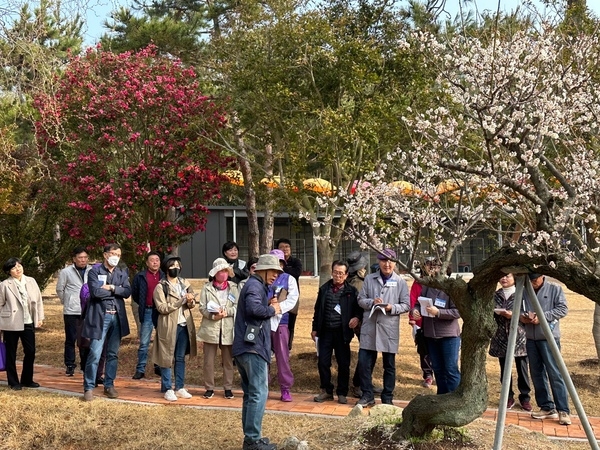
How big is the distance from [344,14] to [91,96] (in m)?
3.99

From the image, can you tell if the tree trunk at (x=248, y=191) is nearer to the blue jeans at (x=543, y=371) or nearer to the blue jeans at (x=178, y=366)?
the blue jeans at (x=178, y=366)

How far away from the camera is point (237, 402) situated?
773 cm

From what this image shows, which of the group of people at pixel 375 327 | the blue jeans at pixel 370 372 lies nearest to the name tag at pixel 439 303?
the group of people at pixel 375 327

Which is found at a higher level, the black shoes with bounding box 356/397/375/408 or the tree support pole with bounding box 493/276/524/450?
the tree support pole with bounding box 493/276/524/450

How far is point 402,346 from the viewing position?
11.1 m

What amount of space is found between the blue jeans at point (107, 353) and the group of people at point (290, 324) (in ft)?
0.04

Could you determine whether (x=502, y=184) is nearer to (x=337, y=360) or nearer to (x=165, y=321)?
(x=337, y=360)

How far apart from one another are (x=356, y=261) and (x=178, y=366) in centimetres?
263

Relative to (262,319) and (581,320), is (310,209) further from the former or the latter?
(581,320)

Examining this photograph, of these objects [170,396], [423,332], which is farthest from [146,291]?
[423,332]

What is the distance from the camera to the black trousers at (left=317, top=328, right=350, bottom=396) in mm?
7875

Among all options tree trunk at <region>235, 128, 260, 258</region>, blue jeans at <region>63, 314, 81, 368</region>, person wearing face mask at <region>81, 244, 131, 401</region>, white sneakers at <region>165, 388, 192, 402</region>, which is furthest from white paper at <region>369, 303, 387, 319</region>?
blue jeans at <region>63, 314, 81, 368</region>

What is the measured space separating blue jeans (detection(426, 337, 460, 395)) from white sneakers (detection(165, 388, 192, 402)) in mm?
2791

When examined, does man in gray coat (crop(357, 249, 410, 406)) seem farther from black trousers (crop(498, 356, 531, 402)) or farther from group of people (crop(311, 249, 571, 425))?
black trousers (crop(498, 356, 531, 402))
